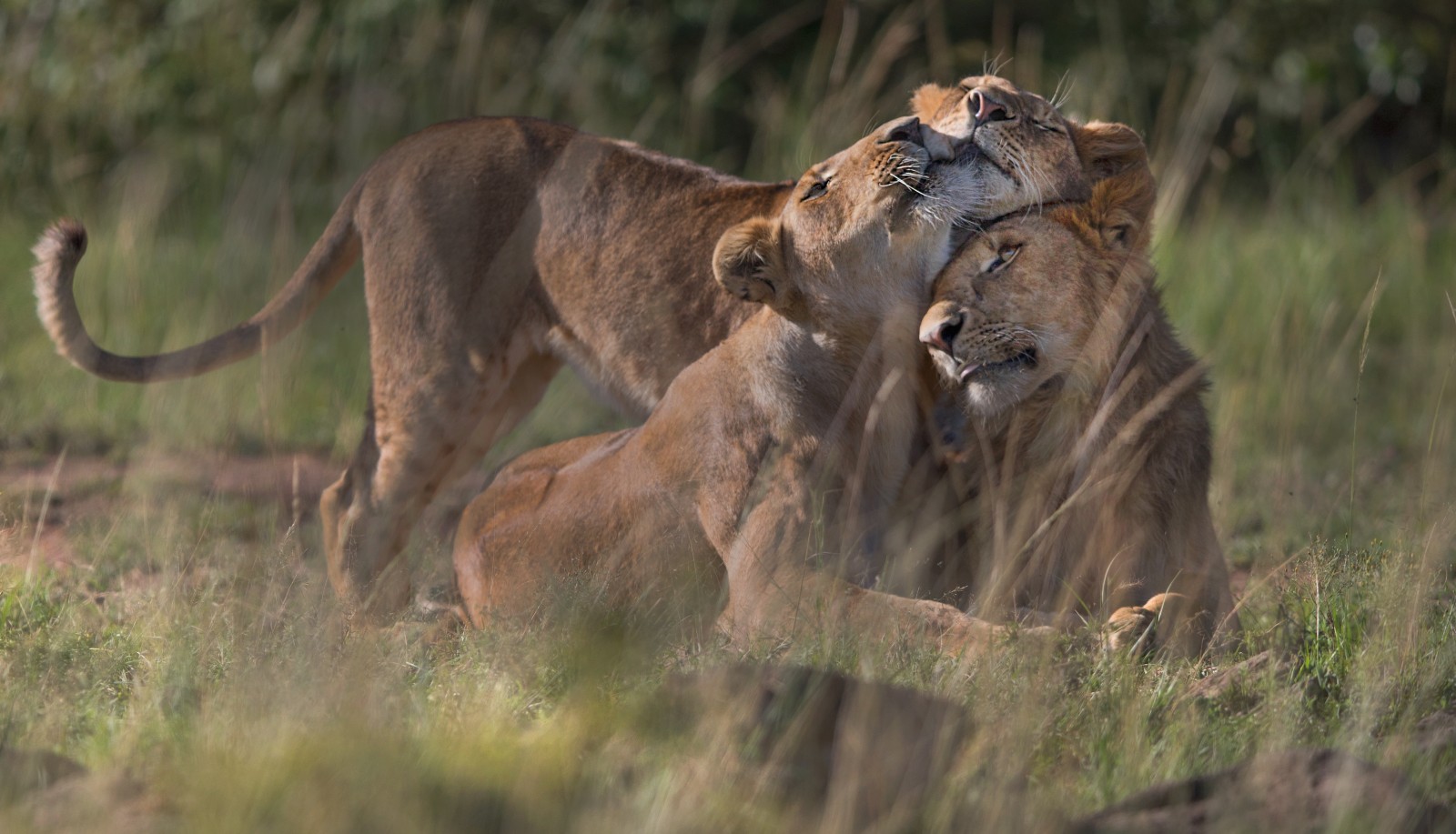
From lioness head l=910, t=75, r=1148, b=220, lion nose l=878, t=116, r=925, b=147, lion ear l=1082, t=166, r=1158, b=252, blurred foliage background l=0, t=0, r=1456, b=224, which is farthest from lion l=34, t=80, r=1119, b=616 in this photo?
blurred foliage background l=0, t=0, r=1456, b=224

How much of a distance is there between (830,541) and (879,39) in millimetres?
5531

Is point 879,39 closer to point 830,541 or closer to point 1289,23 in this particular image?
point 1289,23

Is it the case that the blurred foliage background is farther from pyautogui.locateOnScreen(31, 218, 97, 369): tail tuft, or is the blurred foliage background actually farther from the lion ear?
the lion ear

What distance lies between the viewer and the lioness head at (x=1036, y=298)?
3500 millimetres

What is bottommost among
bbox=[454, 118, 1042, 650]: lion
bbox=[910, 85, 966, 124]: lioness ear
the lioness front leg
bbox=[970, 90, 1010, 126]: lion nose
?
the lioness front leg

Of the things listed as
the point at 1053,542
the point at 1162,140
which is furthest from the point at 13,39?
the point at 1053,542

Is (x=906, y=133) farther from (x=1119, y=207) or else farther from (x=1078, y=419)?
(x=1078, y=419)

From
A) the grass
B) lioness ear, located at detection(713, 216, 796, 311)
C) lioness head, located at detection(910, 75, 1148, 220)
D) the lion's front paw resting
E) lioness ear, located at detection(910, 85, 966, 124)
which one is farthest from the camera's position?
lioness ear, located at detection(910, 85, 966, 124)

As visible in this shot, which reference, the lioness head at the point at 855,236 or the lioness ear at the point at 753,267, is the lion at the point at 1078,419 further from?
the lioness ear at the point at 753,267

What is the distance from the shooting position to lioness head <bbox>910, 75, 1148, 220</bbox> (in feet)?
11.9

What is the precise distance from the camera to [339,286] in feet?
23.8

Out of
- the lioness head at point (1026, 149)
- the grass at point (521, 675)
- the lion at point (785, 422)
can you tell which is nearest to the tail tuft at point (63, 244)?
the grass at point (521, 675)

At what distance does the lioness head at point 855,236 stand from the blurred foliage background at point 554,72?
358 cm

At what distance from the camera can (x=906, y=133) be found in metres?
3.69
